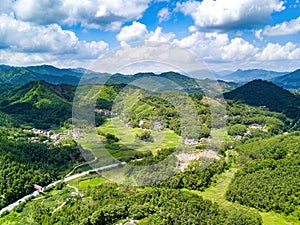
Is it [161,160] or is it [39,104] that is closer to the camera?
[161,160]

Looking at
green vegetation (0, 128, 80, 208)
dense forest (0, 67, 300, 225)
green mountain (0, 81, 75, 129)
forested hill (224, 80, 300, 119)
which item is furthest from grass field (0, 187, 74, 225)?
forested hill (224, 80, 300, 119)

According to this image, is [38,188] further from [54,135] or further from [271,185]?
Answer: [271,185]

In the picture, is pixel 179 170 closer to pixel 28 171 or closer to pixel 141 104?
pixel 28 171

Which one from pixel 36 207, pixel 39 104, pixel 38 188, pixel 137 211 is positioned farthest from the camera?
pixel 39 104

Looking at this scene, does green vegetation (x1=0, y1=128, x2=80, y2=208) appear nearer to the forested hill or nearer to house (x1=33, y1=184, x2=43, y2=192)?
house (x1=33, y1=184, x2=43, y2=192)

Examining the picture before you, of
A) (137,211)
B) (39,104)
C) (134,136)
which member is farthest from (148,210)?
(39,104)

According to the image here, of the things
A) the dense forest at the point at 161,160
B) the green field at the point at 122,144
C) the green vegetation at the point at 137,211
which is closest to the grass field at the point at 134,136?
the green field at the point at 122,144

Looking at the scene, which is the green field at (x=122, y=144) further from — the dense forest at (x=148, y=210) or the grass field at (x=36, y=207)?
the grass field at (x=36, y=207)

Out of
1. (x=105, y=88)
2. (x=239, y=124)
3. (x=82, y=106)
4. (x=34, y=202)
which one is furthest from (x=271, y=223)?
(x=105, y=88)
